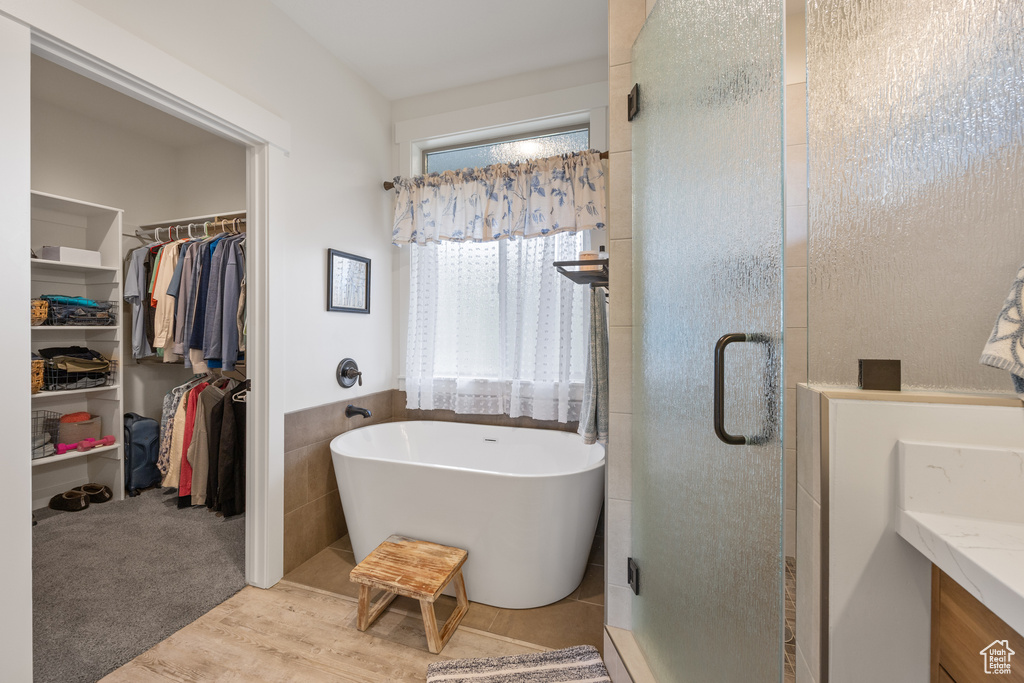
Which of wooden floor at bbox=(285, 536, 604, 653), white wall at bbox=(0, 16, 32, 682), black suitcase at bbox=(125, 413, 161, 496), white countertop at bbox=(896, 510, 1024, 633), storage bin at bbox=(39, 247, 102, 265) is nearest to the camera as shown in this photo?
white countertop at bbox=(896, 510, 1024, 633)

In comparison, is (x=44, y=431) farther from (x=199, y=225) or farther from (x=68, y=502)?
(x=199, y=225)

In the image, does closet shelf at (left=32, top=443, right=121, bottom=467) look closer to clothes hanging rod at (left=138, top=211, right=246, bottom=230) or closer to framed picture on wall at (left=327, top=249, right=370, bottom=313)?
clothes hanging rod at (left=138, top=211, right=246, bottom=230)

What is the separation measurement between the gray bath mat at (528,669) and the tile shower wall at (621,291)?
0.65ft

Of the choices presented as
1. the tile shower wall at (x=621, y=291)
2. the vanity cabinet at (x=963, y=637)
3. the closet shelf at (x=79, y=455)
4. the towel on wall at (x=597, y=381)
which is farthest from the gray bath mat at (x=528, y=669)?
the closet shelf at (x=79, y=455)

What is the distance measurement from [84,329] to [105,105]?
4.83ft

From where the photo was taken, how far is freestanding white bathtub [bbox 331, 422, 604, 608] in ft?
5.63

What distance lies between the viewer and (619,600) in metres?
1.40

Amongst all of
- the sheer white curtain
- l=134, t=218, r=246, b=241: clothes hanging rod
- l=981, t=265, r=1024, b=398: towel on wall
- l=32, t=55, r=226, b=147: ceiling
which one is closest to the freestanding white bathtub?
the sheer white curtain

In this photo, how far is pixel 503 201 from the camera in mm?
2500

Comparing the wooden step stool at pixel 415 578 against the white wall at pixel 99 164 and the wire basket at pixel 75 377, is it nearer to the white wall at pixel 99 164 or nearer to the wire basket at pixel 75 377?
the wire basket at pixel 75 377

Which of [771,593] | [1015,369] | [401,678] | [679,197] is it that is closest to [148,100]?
[679,197]

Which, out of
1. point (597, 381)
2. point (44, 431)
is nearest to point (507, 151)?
point (597, 381)

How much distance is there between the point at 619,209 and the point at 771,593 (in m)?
1.08

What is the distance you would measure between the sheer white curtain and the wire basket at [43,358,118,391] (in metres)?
2.02
